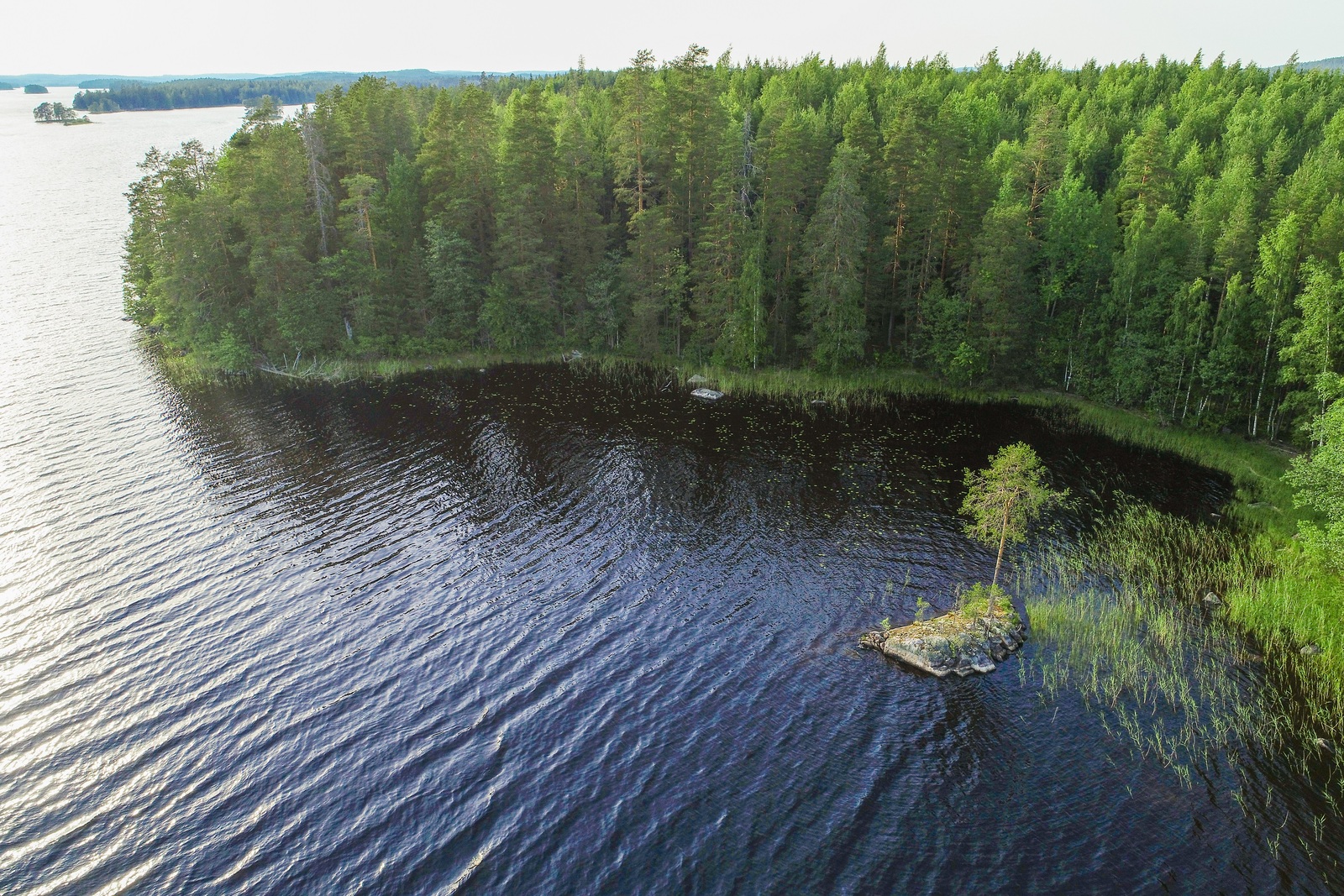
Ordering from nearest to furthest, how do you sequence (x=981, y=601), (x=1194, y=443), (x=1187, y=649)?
(x=1187, y=649) < (x=981, y=601) < (x=1194, y=443)

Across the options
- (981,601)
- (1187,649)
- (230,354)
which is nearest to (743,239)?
(981,601)

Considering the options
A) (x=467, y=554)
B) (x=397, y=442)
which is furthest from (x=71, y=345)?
(x=467, y=554)

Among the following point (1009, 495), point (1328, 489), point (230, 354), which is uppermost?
point (1328, 489)

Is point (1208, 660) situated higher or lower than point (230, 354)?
lower

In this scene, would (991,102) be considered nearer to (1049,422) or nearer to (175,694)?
(1049,422)

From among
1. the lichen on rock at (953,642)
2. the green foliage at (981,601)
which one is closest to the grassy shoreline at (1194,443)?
the green foliage at (981,601)

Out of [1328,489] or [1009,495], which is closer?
[1009,495]

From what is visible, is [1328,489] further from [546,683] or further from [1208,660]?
[546,683]
